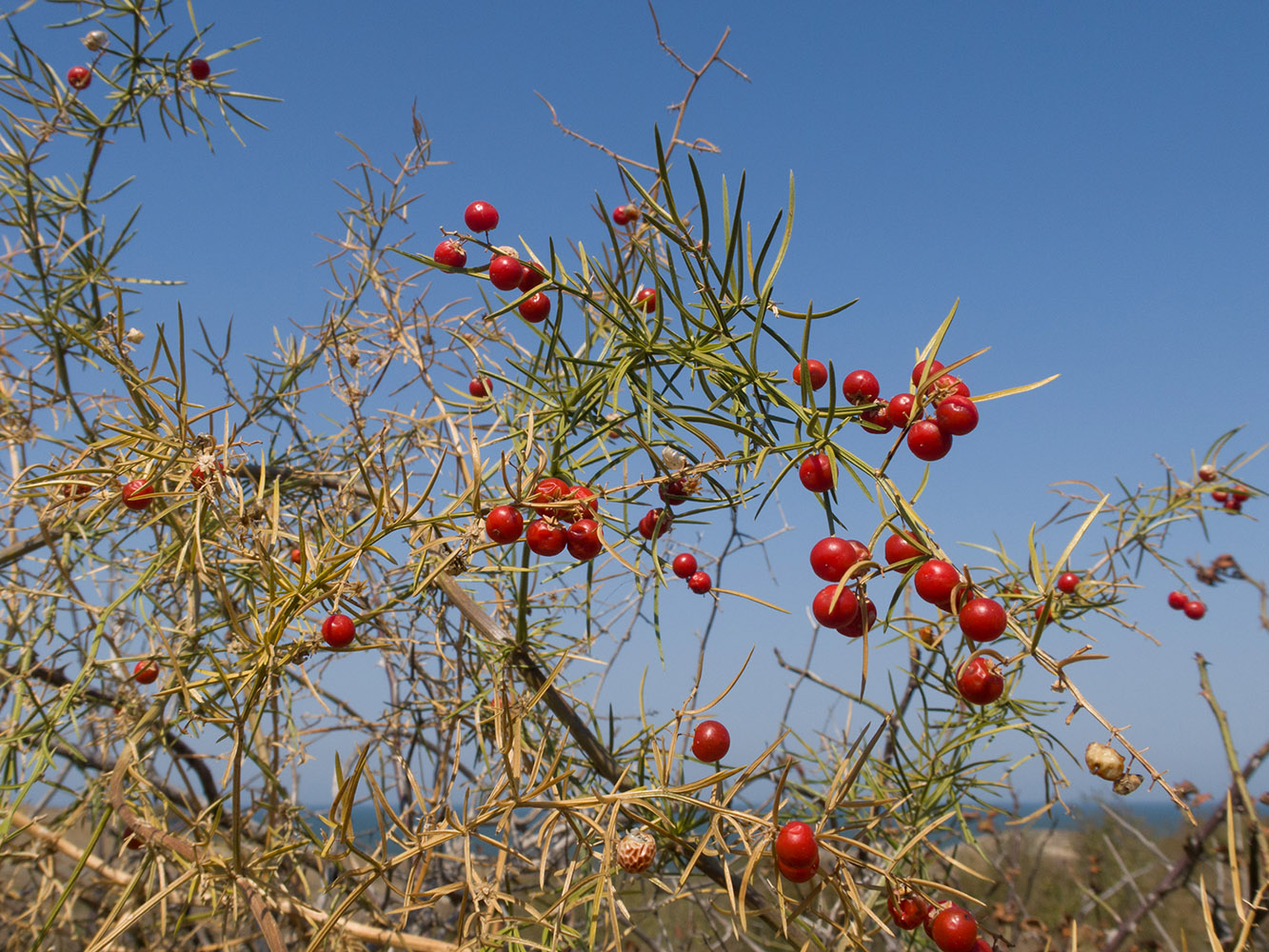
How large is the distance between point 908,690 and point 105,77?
2.08m

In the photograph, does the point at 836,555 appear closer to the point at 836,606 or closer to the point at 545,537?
the point at 836,606

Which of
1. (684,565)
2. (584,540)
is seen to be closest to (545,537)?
(584,540)

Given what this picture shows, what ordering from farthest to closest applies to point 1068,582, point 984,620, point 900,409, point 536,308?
point 1068,582 → point 536,308 → point 900,409 → point 984,620

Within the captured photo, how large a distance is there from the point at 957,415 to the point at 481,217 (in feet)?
1.70

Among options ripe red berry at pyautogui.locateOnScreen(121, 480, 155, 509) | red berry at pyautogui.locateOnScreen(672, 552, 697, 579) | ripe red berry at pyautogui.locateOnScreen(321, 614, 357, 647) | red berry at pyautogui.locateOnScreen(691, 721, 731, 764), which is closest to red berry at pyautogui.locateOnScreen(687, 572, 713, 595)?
red berry at pyautogui.locateOnScreen(672, 552, 697, 579)

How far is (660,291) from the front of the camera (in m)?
0.71

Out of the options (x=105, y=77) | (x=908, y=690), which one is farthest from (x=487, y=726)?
(x=105, y=77)

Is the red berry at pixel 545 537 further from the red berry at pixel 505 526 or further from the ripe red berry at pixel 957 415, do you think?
the ripe red berry at pixel 957 415

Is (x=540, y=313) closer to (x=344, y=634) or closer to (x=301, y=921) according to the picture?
(x=344, y=634)

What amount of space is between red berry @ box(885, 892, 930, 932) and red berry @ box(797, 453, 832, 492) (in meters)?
0.40

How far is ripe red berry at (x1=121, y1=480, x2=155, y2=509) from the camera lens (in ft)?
2.47

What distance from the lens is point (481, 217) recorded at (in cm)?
79

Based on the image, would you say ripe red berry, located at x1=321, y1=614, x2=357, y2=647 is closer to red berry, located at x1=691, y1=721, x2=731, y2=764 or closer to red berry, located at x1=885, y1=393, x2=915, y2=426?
red berry, located at x1=691, y1=721, x2=731, y2=764

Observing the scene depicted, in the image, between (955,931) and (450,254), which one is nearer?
(955,931)
